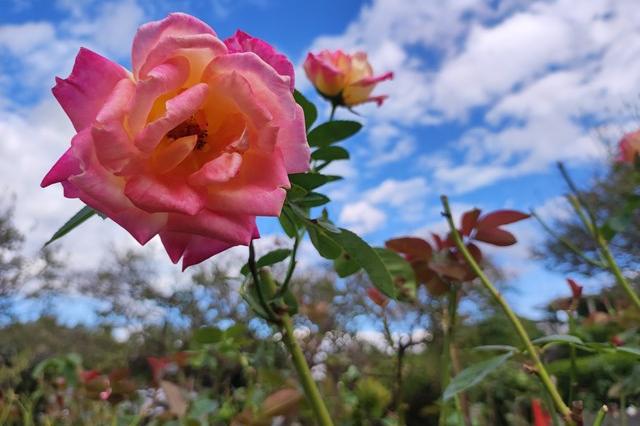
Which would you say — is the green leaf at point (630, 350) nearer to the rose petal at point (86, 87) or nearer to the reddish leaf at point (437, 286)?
the reddish leaf at point (437, 286)

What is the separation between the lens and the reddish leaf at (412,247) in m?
0.65

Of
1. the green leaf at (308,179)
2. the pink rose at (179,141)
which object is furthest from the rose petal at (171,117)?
the green leaf at (308,179)

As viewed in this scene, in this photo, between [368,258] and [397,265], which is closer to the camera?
[368,258]

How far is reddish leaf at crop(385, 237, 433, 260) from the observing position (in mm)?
650

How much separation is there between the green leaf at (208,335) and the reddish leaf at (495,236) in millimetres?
332

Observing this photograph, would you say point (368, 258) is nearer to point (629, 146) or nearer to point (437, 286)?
point (437, 286)

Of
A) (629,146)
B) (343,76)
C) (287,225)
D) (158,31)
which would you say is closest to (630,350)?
(287,225)

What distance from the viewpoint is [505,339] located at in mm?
5109

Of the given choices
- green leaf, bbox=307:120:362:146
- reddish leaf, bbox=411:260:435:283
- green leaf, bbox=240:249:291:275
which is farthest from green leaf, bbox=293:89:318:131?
reddish leaf, bbox=411:260:435:283

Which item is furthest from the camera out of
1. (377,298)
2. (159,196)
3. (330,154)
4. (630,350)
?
(377,298)

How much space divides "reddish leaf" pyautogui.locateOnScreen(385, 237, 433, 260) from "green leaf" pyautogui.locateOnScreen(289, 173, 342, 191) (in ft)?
0.70

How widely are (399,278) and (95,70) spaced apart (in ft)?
1.34

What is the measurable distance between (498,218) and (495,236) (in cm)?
2

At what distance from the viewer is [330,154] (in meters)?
0.57
